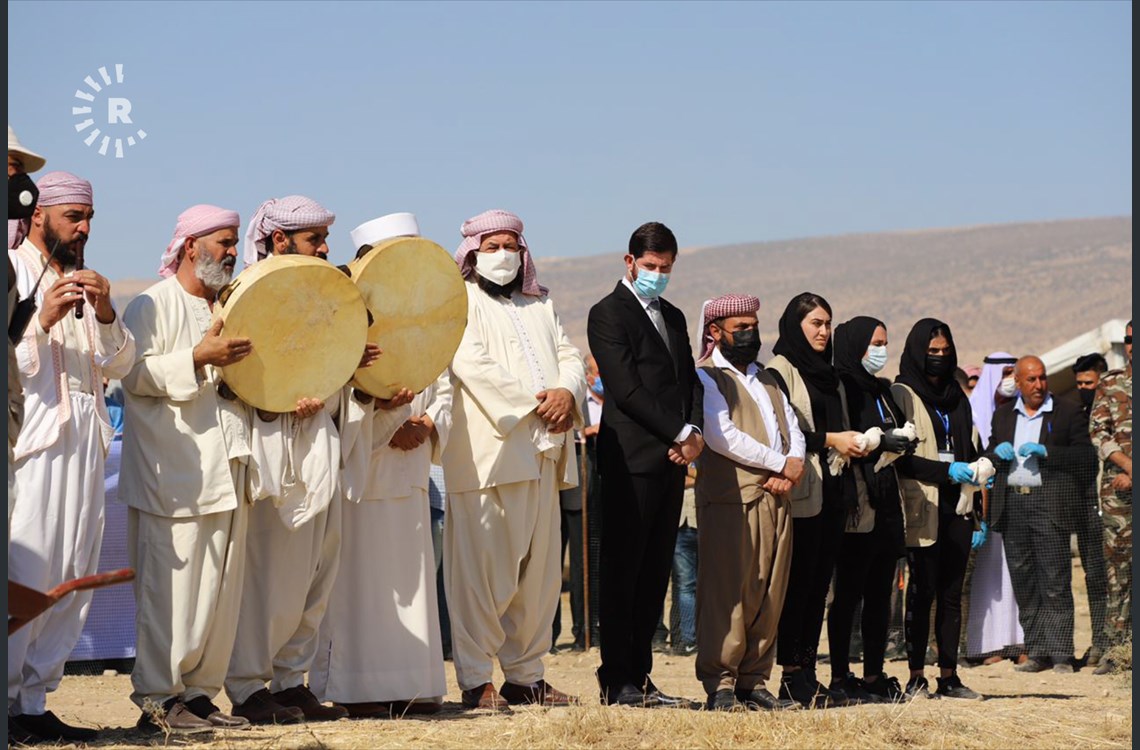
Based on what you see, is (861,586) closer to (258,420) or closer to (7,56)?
(258,420)

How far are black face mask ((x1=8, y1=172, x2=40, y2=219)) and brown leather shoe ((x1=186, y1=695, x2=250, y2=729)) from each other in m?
2.21

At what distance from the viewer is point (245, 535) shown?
7.29 metres

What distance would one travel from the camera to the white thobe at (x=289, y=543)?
7.36m

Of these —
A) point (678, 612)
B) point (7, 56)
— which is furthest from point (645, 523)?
point (678, 612)

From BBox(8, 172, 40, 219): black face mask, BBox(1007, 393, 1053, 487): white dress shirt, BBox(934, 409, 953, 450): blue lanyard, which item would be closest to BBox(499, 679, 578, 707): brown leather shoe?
BBox(934, 409, 953, 450): blue lanyard

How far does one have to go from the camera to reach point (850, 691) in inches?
374

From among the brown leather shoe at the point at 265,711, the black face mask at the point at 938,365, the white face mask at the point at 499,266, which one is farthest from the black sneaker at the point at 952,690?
the brown leather shoe at the point at 265,711

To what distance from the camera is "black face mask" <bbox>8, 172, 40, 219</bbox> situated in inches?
239

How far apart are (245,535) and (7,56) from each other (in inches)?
96.7

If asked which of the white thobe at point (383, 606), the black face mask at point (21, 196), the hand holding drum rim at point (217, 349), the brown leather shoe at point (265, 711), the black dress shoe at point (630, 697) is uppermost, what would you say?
the black face mask at point (21, 196)

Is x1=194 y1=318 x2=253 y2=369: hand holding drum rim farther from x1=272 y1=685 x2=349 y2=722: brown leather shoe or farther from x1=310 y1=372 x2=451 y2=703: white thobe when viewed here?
x1=272 y1=685 x2=349 y2=722: brown leather shoe

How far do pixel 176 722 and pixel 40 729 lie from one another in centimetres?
55

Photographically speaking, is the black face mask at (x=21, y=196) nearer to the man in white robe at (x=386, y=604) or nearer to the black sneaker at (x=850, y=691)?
the man in white robe at (x=386, y=604)

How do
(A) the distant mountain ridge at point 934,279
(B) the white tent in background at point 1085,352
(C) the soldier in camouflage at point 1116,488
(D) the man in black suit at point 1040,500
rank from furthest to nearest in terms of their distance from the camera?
(A) the distant mountain ridge at point 934,279 < (B) the white tent in background at point 1085,352 < (D) the man in black suit at point 1040,500 < (C) the soldier in camouflage at point 1116,488
